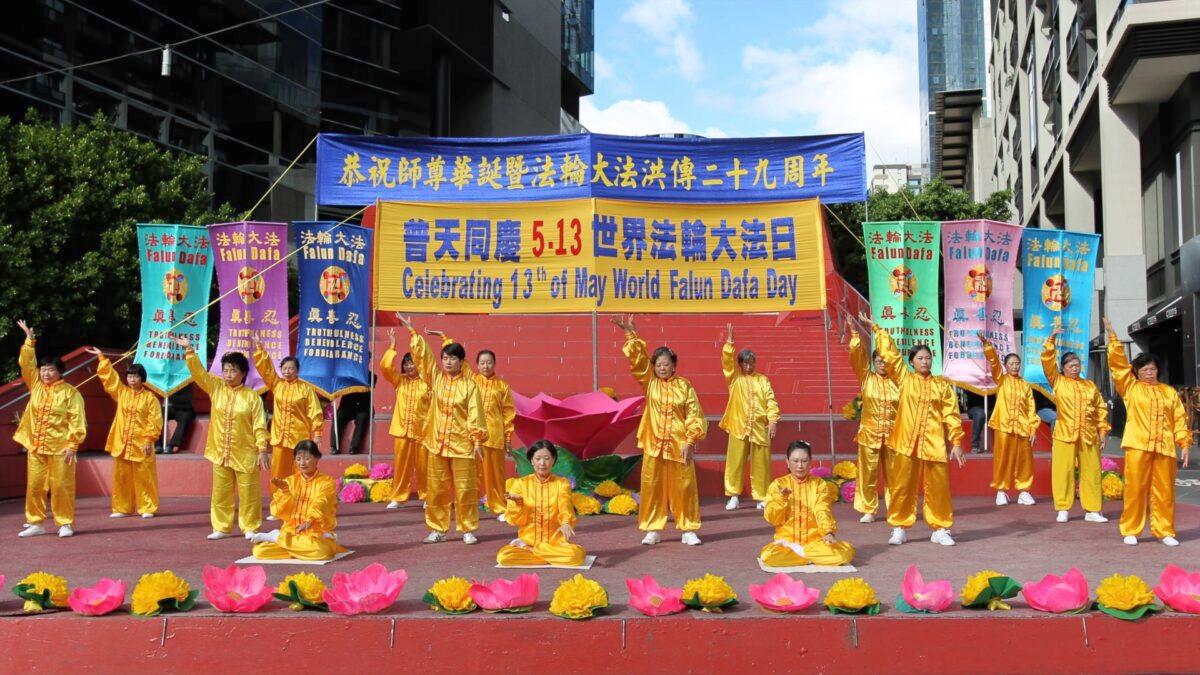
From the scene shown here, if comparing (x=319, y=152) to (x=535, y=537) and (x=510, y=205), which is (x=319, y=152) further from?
(x=535, y=537)

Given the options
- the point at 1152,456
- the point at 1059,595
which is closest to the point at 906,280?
the point at 1152,456

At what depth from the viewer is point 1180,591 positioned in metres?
4.72

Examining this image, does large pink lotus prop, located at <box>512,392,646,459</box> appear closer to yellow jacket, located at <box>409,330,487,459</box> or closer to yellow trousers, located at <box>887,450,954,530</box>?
yellow jacket, located at <box>409,330,487,459</box>

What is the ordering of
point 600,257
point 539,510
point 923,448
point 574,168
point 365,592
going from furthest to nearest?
1. point 574,168
2. point 600,257
3. point 923,448
4. point 539,510
5. point 365,592

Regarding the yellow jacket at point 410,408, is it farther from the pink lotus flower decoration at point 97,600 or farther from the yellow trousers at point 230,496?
the pink lotus flower decoration at point 97,600

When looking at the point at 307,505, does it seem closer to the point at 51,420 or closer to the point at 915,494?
the point at 51,420

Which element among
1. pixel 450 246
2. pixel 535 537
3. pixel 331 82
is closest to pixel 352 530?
pixel 535 537

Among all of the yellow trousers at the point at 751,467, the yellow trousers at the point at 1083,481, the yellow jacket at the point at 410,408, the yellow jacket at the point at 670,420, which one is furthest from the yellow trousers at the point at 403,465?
the yellow trousers at the point at 1083,481

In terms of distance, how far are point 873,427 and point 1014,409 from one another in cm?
196

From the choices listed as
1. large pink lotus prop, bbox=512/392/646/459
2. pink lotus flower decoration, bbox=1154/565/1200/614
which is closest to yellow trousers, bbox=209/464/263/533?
large pink lotus prop, bbox=512/392/646/459

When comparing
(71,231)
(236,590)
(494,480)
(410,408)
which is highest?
(71,231)

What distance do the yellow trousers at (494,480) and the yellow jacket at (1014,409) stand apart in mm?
5009

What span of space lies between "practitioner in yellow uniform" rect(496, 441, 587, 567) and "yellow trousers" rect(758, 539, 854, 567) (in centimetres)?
127

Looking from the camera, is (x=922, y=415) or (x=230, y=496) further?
(x=230, y=496)
